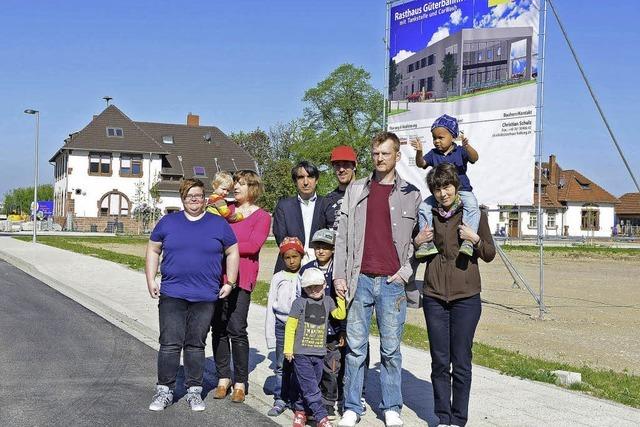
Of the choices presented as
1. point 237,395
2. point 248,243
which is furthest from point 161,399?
point 248,243

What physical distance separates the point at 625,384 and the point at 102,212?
64047 millimetres

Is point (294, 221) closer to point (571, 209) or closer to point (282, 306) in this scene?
point (282, 306)

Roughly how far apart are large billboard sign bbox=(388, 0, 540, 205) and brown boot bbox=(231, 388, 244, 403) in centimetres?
971

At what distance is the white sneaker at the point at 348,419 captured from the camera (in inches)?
233

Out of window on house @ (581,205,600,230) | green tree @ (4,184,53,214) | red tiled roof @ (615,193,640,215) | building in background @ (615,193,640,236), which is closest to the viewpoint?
window on house @ (581,205,600,230)

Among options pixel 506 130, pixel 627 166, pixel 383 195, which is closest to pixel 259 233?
pixel 383 195

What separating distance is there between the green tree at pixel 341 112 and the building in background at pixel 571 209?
1359 inches

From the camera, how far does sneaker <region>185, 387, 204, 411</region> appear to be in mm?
6488

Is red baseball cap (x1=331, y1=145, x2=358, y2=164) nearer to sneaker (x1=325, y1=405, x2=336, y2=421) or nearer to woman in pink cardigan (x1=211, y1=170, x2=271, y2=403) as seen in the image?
woman in pink cardigan (x1=211, y1=170, x2=271, y2=403)

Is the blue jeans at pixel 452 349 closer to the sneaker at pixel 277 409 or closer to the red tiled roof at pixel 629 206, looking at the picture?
the sneaker at pixel 277 409

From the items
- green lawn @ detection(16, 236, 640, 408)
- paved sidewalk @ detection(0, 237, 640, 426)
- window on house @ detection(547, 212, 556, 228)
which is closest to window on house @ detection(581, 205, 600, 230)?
window on house @ detection(547, 212, 556, 228)

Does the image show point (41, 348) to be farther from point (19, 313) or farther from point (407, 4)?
point (407, 4)

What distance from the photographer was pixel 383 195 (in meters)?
5.98

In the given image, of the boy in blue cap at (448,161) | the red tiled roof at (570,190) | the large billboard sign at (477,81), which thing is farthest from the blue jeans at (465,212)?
the red tiled roof at (570,190)
